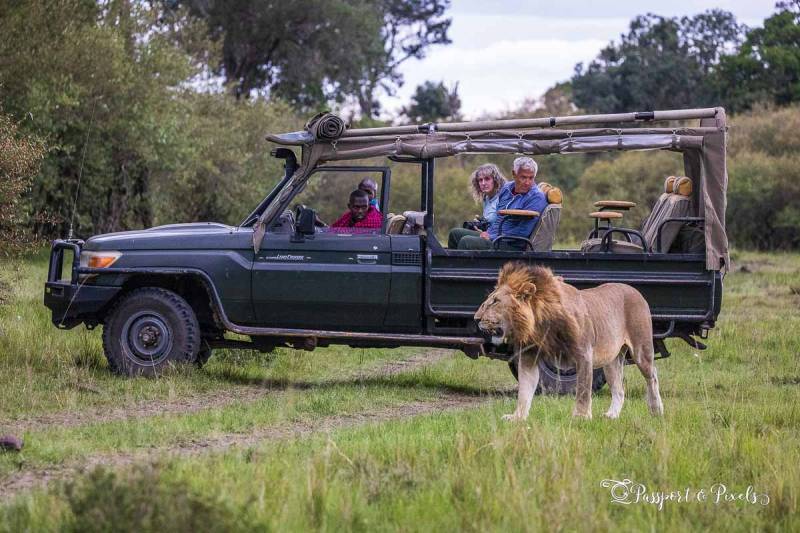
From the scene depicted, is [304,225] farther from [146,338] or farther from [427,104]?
[427,104]

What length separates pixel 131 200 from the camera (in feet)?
78.4

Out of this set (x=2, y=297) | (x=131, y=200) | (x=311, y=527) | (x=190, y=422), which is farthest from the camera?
(x=131, y=200)

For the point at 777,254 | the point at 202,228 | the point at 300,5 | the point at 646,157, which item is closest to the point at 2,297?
the point at 202,228

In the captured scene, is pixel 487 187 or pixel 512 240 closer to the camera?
pixel 512 240

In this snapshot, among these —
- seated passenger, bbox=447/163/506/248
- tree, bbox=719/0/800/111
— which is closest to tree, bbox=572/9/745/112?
tree, bbox=719/0/800/111

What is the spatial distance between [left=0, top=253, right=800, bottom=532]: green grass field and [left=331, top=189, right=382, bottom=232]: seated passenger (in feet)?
4.23

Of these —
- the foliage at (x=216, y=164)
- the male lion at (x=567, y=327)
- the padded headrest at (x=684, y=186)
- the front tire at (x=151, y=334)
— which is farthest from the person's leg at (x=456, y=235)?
the foliage at (x=216, y=164)

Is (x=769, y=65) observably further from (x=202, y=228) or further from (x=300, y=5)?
(x=202, y=228)

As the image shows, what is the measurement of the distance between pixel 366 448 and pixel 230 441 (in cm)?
107

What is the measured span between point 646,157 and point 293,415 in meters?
28.7

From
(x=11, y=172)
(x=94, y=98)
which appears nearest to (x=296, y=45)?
(x=94, y=98)

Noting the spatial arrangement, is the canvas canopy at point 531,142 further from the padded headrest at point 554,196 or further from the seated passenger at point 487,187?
the seated passenger at point 487,187

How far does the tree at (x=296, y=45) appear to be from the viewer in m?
42.4

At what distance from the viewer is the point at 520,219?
988cm
